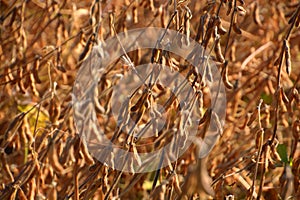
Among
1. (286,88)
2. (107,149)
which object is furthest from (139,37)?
(286,88)

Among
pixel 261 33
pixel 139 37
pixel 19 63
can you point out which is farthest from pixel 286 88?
pixel 19 63

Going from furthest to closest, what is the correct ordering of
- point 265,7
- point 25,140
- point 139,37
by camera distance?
point 265,7, point 139,37, point 25,140

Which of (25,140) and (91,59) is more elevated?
(91,59)

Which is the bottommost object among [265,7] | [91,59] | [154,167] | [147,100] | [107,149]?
[154,167]

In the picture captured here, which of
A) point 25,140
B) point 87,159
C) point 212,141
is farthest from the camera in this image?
point 25,140

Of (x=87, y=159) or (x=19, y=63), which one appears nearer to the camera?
(x=87, y=159)

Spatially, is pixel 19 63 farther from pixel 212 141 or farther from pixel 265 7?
pixel 265 7
